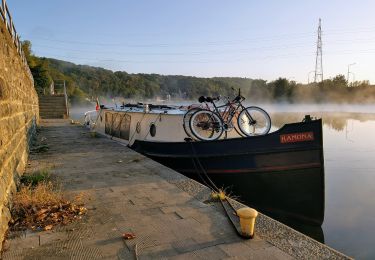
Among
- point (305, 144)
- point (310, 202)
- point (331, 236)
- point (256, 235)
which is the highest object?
point (305, 144)

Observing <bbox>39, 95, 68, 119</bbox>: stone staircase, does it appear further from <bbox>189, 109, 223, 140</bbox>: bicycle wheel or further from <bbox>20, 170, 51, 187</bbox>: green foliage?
<bbox>20, 170, 51, 187</bbox>: green foliage

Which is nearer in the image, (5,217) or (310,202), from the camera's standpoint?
(5,217)

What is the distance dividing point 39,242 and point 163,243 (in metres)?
1.51

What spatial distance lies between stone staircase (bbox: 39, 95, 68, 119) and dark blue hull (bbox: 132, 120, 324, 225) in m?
25.8

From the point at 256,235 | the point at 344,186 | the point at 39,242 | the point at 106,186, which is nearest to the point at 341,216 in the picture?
the point at 344,186

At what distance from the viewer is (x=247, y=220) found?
4145mm

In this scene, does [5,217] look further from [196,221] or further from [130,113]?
[130,113]

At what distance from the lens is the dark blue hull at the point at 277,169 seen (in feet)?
25.1

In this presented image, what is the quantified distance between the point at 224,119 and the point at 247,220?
5.29m

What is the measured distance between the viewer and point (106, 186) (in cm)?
677

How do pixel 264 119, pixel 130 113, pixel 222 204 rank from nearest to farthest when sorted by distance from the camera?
1. pixel 222 204
2. pixel 264 119
3. pixel 130 113

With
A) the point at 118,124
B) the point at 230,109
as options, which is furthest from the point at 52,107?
the point at 230,109

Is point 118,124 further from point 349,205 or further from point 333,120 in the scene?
point 333,120

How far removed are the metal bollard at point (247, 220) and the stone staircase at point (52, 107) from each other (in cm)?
2963
